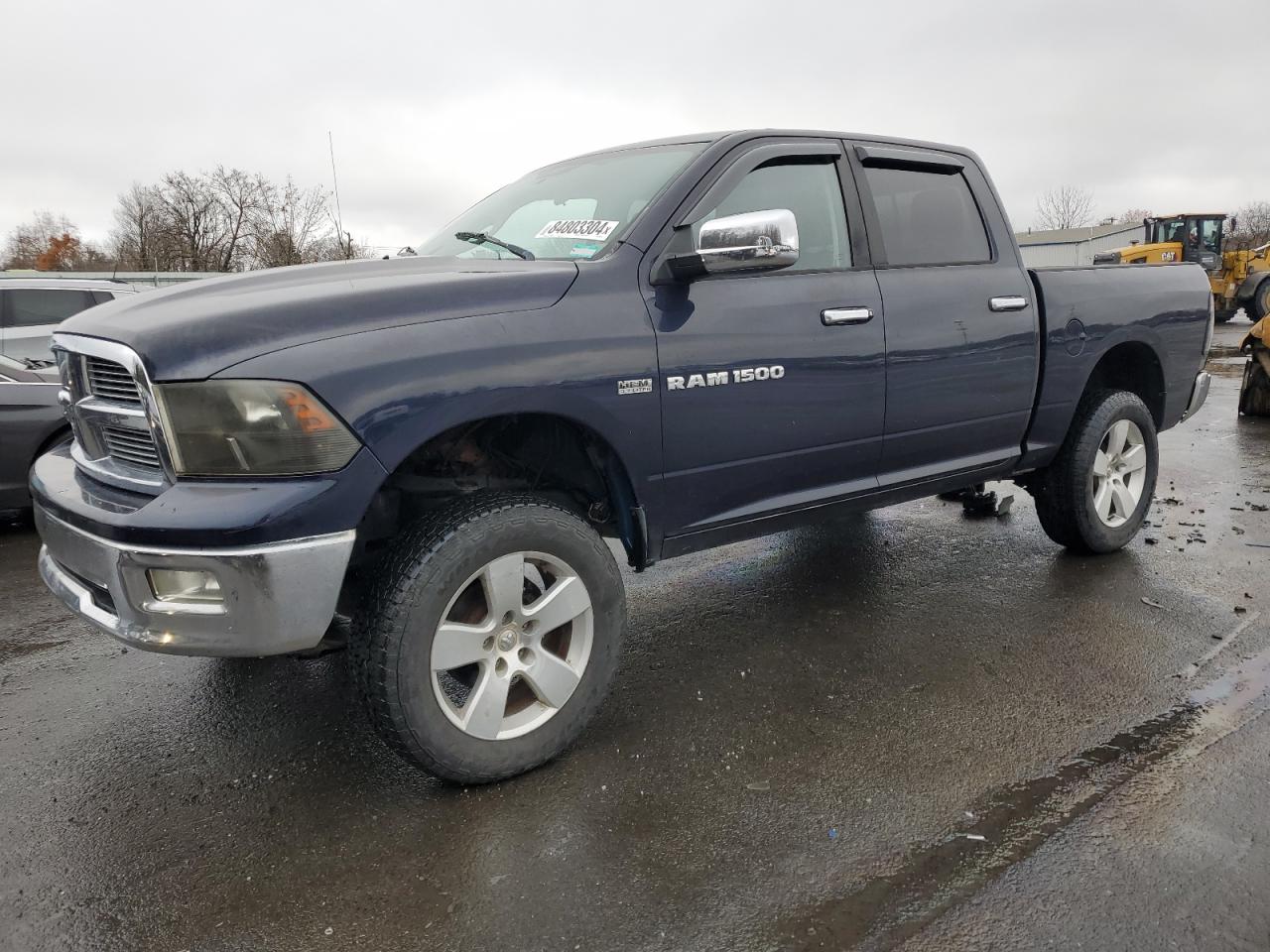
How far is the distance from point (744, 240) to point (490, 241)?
1.08 meters

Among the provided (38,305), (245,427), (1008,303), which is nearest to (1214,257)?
(1008,303)

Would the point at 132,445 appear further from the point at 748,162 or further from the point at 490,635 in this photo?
the point at 748,162

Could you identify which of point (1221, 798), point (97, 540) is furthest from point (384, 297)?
point (1221, 798)

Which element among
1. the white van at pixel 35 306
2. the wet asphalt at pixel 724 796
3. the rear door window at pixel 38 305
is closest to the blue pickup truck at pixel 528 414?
the wet asphalt at pixel 724 796

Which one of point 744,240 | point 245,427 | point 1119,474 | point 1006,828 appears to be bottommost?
point 1006,828

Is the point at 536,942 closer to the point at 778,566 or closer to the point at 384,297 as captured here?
the point at 384,297

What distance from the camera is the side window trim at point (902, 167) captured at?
3.54 meters

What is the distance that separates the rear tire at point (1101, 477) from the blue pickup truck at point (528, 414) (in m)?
0.60

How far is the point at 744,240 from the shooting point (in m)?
2.74

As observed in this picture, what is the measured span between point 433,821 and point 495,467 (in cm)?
112

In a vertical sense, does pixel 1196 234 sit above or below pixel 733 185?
above

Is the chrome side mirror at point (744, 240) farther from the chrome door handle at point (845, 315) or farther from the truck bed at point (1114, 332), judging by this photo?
the truck bed at point (1114, 332)

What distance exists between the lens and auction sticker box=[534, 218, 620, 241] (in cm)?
298

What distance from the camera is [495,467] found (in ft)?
9.77
